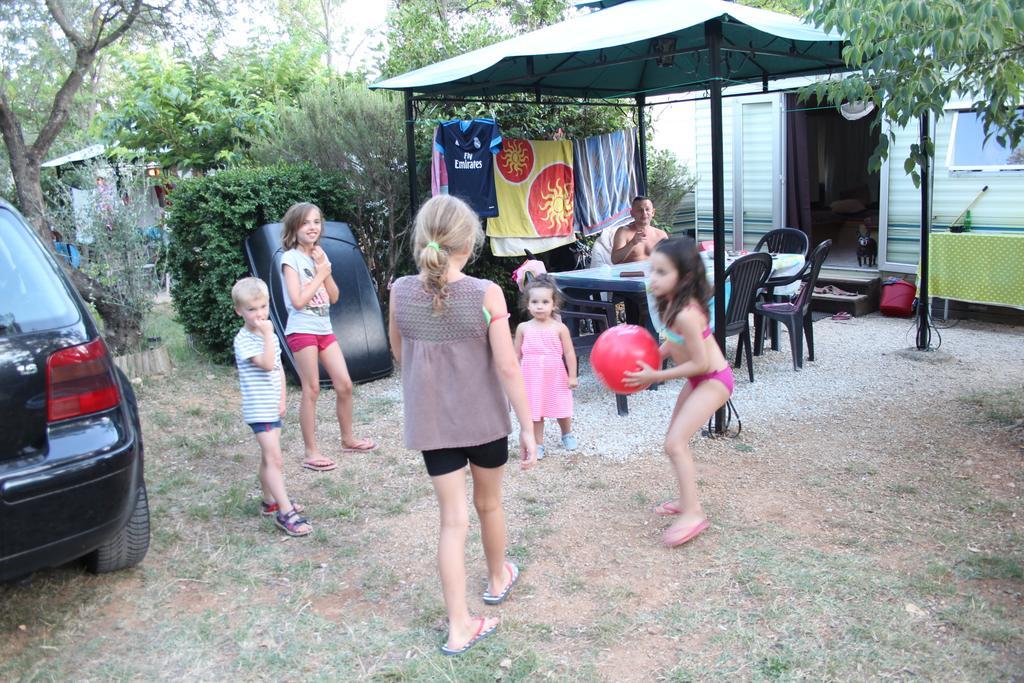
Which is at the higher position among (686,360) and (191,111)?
(191,111)

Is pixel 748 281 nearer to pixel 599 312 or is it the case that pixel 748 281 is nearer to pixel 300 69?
pixel 599 312

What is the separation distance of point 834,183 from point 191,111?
33.0 ft

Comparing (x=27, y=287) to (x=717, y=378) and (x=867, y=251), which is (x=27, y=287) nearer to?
(x=717, y=378)

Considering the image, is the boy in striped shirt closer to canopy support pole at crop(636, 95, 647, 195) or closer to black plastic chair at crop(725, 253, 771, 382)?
black plastic chair at crop(725, 253, 771, 382)

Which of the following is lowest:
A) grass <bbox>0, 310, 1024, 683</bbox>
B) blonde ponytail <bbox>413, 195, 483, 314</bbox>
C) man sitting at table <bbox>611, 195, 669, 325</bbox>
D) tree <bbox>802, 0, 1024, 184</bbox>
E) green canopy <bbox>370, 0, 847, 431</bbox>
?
grass <bbox>0, 310, 1024, 683</bbox>

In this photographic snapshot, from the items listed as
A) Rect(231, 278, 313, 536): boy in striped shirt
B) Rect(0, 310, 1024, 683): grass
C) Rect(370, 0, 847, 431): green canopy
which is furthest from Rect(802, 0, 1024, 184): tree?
Rect(231, 278, 313, 536): boy in striped shirt

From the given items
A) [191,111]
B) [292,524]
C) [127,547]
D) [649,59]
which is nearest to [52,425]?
[127,547]

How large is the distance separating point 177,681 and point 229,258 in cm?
472

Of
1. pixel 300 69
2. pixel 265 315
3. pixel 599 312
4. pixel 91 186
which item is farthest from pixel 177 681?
pixel 300 69

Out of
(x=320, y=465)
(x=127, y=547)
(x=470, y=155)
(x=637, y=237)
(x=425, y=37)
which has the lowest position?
(x=320, y=465)

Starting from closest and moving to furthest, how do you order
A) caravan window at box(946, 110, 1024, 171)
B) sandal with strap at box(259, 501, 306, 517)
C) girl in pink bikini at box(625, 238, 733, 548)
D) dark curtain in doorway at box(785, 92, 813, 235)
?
girl in pink bikini at box(625, 238, 733, 548)
sandal with strap at box(259, 501, 306, 517)
caravan window at box(946, 110, 1024, 171)
dark curtain in doorway at box(785, 92, 813, 235)

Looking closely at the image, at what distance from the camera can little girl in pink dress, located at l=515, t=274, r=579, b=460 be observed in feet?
15.9

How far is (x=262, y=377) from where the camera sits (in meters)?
3.85

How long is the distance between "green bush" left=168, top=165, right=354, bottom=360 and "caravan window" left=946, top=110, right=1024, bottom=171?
20.5 feet
